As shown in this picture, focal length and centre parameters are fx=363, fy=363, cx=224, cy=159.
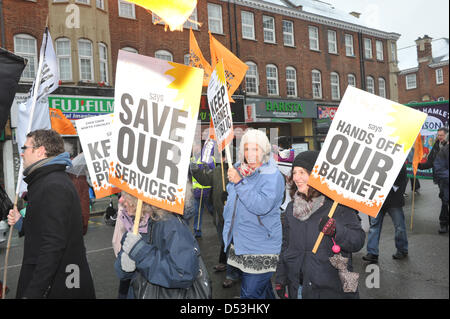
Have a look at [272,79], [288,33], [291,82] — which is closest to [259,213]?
[272,79]

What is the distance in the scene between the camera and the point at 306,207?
272 cm

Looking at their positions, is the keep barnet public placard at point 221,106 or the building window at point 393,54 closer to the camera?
the keep barnet public placard at point 221,106

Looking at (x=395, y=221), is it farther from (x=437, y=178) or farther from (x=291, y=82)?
(x=291, y=82)

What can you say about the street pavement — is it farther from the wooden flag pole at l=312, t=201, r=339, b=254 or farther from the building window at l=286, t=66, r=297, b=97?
the building window at l=286, t=66, r=297, b=97

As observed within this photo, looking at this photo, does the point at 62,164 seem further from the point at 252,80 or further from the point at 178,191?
the point at 252,80

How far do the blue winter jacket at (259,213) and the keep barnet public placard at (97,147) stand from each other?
2098mm

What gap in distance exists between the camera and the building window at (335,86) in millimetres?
26016

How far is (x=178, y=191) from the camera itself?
7.32ft

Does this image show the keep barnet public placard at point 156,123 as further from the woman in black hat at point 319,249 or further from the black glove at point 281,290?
the black glove at point 281,290

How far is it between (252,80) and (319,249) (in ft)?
67.2

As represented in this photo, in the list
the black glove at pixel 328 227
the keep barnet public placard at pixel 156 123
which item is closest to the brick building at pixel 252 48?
the black glove at pixel 328 227

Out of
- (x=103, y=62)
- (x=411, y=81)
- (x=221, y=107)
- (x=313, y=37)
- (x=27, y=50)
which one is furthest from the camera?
(x=411, y=81)

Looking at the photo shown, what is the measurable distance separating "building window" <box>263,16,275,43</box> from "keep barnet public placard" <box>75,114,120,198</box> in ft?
64.0
